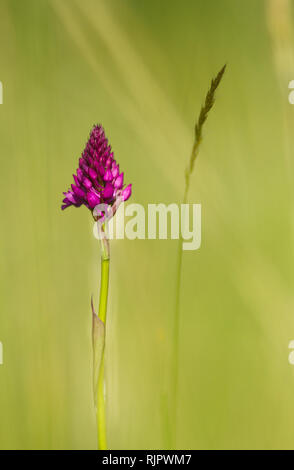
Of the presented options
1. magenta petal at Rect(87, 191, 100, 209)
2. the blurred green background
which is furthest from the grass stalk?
magenta petal at Rect(87, 191, 100, 209)

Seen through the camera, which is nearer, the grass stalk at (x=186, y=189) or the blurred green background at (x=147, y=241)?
the grass stalk at (x=186, y=189)

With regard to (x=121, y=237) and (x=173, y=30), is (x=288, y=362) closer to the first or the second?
(x=121, y=237)

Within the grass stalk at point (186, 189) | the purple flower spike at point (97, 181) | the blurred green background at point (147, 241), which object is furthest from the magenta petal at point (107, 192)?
the blurred green background at point (147, 241)

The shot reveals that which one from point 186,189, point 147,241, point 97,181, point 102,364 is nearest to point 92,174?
point 97,181

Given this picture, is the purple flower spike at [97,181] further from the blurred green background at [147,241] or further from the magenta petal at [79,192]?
the blurred green background at [147,241]

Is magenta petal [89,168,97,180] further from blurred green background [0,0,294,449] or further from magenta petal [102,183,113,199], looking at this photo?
blurred green background [0,0,294,449]

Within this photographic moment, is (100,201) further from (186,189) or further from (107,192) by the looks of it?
(186,189)
